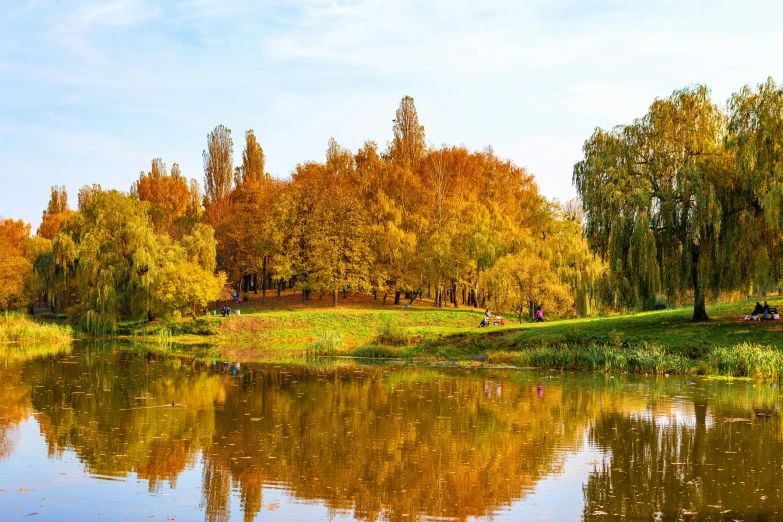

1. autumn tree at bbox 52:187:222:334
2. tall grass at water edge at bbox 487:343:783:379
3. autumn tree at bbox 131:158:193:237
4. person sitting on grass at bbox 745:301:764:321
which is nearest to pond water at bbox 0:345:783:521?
tall grass at water edge at bbox 487:343:783:379

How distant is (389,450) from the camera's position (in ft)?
53.6

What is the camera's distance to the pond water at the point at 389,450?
12.3m

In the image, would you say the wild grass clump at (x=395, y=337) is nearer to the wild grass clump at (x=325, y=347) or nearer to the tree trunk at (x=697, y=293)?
the wild grass clump at (x=325, y=347)

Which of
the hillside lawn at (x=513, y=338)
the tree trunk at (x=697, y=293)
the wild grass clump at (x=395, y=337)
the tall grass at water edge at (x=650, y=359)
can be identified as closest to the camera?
the tall grass at water edge at (x=650, y=359)

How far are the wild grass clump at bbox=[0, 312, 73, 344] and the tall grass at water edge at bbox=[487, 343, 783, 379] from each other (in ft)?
92.6

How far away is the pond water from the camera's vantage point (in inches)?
483

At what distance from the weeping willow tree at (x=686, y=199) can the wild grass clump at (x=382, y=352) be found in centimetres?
1111

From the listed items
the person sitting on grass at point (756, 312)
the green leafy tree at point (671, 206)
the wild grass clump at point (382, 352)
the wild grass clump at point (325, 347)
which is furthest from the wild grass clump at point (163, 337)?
the person sitting on grass at point (756, 312)

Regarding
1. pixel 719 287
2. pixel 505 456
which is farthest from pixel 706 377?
pixel 505 456

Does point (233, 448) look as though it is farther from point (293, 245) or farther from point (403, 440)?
point (293, 245)

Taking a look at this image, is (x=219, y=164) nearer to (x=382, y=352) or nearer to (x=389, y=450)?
(x=382, y=352)

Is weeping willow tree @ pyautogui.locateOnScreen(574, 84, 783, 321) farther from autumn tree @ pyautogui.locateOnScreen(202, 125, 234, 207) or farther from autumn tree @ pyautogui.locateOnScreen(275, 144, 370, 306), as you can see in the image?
autumn tree @ pyautogui.locateOnScreen(202, 125, 234, 207)

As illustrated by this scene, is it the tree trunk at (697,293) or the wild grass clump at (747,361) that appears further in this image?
the tree trunk at (697,293)

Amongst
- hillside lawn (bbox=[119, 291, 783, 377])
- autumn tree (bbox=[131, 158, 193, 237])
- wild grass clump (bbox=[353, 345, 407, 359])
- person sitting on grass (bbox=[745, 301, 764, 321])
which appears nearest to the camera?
hillside lawn (bbox=[119, 291, 783, 377])
